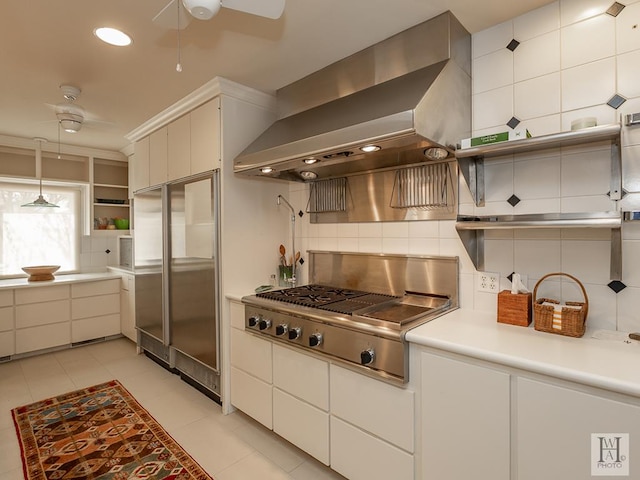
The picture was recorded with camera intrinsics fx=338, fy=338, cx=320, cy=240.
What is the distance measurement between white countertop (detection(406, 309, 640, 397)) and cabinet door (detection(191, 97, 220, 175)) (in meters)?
1.84

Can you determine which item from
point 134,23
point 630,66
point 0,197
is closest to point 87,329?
point 0,197

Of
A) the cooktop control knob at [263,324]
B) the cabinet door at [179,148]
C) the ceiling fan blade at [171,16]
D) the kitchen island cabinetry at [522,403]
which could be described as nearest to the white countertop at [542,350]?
the kitchen island cabinetry at [522,403]

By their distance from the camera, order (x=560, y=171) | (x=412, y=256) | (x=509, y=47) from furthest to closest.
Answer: (x=412, y=256)
(x=509, y=47)
(x=560, y=171)

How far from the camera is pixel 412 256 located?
2.03 m

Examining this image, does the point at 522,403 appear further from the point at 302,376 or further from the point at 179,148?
the point at 179,148

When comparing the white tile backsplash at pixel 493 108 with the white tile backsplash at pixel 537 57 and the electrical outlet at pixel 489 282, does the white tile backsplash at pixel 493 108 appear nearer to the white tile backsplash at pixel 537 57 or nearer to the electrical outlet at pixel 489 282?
the white tile backsplash at pixel 537 57

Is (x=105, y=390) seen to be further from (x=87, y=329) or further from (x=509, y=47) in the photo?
(x=509, y=47)

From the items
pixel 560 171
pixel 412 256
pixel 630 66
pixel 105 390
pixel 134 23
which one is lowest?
pixel 105 390

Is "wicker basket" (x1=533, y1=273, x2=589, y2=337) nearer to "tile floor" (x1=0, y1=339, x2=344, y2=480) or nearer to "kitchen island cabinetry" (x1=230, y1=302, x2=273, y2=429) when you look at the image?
"tile floor" (x1=0, y1=339, x2=344, y2=480)

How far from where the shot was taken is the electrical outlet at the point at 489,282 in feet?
5.73

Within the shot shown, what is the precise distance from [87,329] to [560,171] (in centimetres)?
464

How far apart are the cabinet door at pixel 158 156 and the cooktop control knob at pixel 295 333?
1969mm

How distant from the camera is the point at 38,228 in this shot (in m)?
4.07

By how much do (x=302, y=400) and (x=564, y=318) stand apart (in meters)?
1.32
